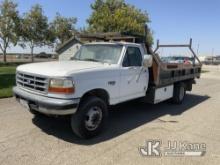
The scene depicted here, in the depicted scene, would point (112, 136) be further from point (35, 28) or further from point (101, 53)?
point (35, 28)

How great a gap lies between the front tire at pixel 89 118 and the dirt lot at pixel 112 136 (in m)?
0.18

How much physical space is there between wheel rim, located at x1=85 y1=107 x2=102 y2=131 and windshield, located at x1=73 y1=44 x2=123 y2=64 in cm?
126

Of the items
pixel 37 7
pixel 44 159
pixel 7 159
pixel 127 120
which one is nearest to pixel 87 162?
pixel 44 159

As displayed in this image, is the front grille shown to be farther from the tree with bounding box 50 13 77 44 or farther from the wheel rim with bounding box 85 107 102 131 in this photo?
the tree with bounding box 50 13 77 44

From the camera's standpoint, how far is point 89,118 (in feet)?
16.7

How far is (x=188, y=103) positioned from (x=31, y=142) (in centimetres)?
625

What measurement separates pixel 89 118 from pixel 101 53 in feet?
5.85

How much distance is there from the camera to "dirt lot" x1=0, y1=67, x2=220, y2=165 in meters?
4.35

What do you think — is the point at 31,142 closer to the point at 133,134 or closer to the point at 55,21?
the point at 133,134

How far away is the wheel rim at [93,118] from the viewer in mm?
5066

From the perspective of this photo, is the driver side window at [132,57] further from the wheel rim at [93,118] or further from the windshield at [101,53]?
the wheel rim at [93,118]

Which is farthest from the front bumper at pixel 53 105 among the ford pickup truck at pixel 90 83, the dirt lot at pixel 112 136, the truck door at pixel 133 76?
the truck door at pixel 133 76

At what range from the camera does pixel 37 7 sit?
40.4 meters

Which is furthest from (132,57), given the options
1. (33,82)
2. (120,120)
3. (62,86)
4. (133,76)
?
(33,82)
